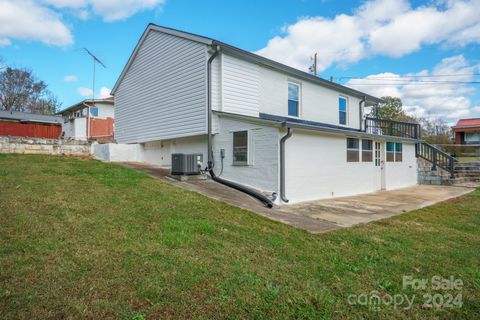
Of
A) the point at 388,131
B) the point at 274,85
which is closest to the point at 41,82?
the point at 274,85

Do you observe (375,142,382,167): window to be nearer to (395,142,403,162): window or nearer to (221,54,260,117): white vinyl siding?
(395,142,403,162): window

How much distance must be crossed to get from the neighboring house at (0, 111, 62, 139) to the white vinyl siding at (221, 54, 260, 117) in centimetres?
2001

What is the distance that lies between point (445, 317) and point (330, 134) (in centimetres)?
847

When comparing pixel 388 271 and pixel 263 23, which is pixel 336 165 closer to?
pixel 388 271

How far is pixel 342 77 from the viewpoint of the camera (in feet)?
89.9

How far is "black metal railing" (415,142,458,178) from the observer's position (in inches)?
661

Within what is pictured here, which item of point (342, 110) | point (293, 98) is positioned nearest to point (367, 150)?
point (293, 98)

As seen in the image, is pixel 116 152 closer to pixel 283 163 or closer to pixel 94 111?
pixel 283 163

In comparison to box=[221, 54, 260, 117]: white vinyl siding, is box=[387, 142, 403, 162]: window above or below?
below

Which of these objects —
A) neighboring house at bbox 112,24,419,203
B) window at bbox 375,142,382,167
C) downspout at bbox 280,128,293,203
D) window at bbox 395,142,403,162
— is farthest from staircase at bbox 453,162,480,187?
downspout at bbox 280,128,293,203

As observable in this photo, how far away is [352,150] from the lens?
12383 millimetres

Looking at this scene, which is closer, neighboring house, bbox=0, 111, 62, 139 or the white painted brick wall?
the white painted brick wall

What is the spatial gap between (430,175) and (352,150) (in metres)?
7.70

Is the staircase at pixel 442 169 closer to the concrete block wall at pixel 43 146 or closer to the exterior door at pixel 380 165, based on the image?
the exterior door at pixel 380 165
